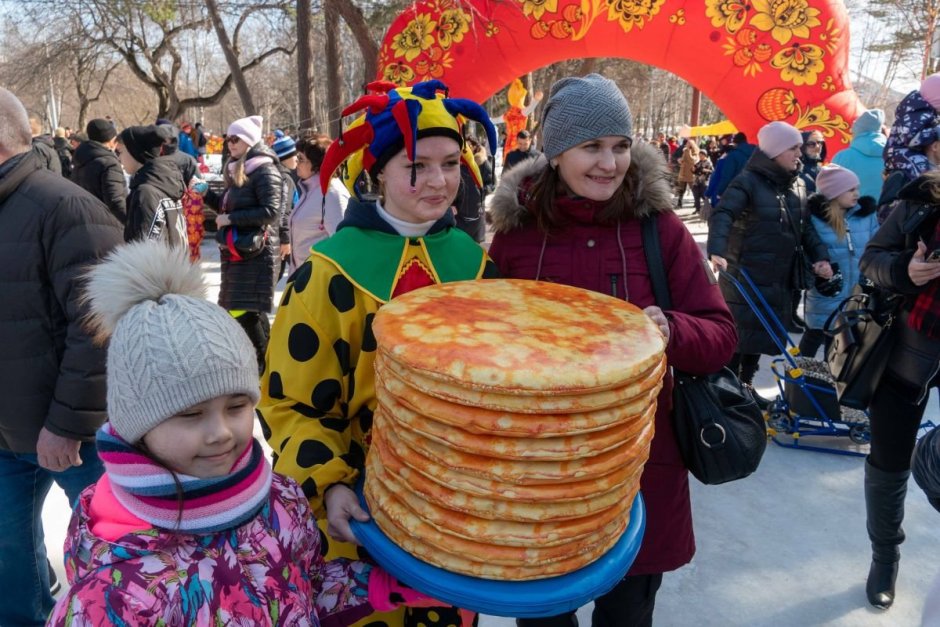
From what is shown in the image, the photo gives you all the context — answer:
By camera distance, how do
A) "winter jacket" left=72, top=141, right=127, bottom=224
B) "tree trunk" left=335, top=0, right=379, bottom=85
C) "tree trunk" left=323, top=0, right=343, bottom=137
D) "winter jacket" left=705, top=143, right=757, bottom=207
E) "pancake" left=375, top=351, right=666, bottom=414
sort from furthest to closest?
"tree trunk" left=323, top=0, right=343, bottom=137 → "tree trunk" left=335, top=0, right=379, bottom=85 → "winter jacket" left=705, top=143, right=757, bottom=207 → "winter jacket" left=72, top=141, right=127, bottom=224 → "pancake" left=375, top=351, right=666, bottom=414

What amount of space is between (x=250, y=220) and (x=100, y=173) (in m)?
1.37

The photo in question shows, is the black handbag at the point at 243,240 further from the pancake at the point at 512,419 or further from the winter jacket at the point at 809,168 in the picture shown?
the winter jacket at the point at 809,168

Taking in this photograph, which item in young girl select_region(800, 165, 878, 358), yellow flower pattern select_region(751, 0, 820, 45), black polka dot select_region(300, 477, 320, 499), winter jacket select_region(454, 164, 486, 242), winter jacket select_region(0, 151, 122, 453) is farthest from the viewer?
yellow flower pattern select_region(751, 0, 820, 45)

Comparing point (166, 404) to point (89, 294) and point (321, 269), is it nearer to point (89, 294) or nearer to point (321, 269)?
point (89, 294)

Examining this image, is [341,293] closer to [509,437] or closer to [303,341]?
[303,341]

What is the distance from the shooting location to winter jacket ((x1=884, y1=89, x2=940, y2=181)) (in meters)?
3.60

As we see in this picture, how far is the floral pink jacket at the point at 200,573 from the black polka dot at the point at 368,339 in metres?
0.35

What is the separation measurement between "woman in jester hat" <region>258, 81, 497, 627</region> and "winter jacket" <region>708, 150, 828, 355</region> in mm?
3138

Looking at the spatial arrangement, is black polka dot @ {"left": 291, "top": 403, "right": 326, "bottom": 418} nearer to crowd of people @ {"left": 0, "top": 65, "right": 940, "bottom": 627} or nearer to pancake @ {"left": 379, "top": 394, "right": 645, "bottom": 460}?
crowd of people @ {"left": 0, "top": 65, "right": 940, "bottom": 627}

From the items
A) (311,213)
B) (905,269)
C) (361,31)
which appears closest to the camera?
(905,269)

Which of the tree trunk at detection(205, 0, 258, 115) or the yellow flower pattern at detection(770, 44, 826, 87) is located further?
the tree trunk at detection(205, 0, 258, 115)

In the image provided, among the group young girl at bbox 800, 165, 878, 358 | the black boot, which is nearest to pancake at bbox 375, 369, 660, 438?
the black boot

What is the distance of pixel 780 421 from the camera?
4.39 m

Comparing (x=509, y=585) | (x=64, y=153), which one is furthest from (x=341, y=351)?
(x=64, y=153)
